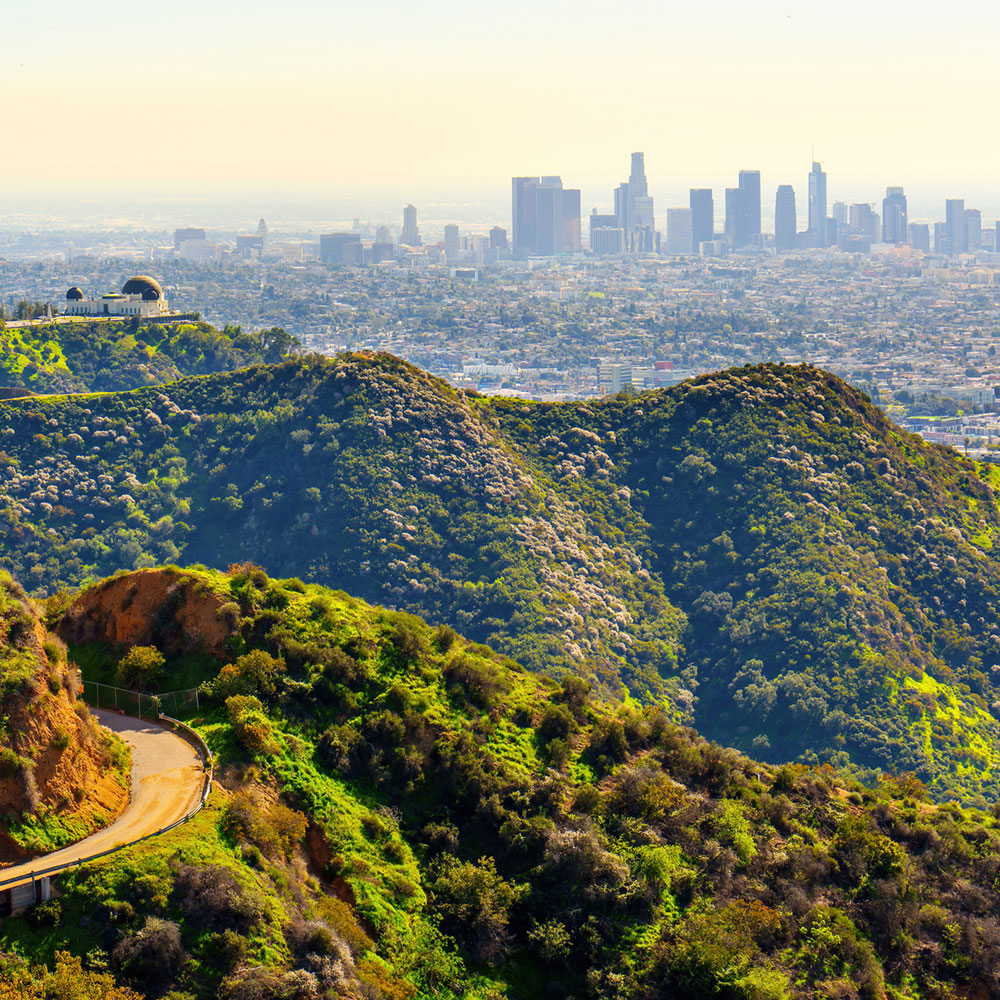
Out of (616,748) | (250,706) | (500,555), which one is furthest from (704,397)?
(250,706)

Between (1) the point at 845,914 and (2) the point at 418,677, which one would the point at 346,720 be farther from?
(1) the point at 845,914

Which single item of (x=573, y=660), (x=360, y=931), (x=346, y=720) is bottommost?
(x=573, y=660)

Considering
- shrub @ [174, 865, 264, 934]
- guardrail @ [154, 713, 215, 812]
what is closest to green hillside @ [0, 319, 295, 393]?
guardrail @ [154, 713, 215, 812]

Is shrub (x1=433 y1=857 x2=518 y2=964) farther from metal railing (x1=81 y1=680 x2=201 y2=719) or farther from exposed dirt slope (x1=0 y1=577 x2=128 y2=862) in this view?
exposed dirt slope (x1=0 y1=577 x2=128 y2=862)

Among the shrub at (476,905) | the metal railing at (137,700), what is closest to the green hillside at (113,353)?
the metal railing at (137,700)

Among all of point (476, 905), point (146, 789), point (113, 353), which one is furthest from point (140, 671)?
point (113, 353)

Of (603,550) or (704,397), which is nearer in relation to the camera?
(603,550)

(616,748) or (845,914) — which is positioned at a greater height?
(616,748)
